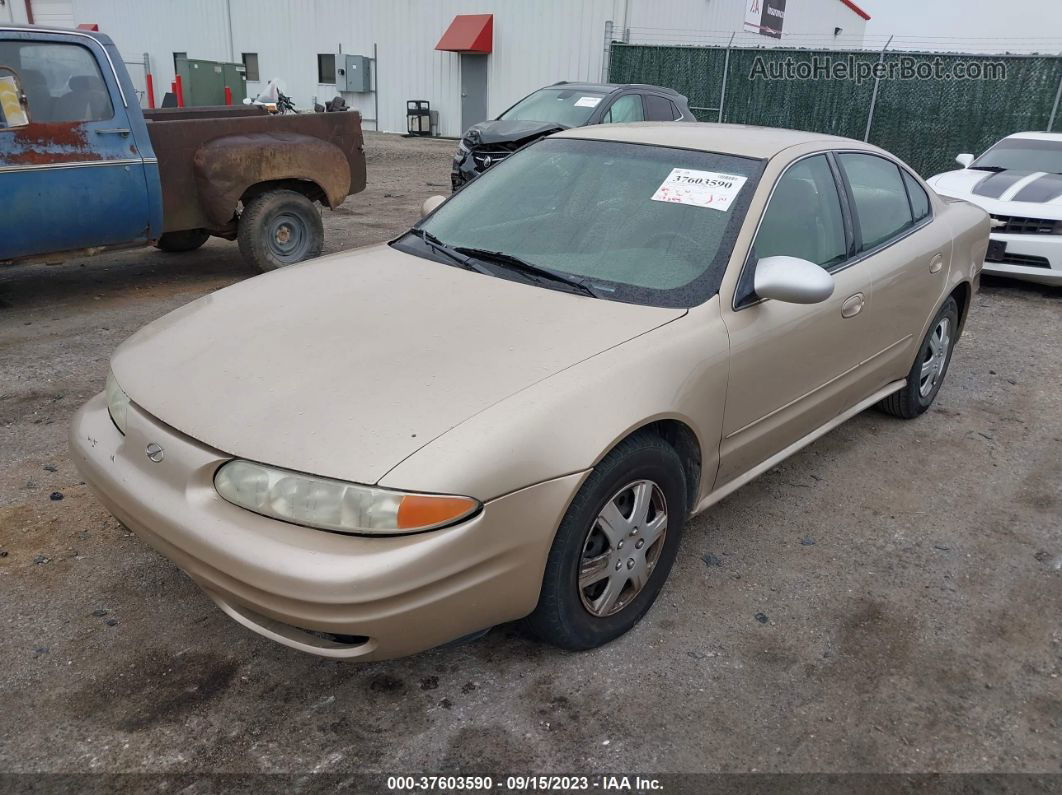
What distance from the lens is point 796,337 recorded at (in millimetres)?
3268

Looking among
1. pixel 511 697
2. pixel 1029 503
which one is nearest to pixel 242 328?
pixel 511 697

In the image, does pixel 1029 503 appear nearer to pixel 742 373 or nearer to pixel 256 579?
pixel 742 373

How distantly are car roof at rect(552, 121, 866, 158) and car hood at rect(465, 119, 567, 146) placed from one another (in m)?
6.30

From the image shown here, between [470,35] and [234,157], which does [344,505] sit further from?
[470,35]

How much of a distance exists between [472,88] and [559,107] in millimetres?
12476

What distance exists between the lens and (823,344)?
11.3 feet

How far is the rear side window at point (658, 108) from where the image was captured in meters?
11.1

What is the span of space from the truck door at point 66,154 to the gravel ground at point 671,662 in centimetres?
206

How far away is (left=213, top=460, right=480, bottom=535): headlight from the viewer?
2137 millimetres

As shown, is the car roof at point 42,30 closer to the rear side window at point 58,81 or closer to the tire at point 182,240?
the rear side window at point 58,81

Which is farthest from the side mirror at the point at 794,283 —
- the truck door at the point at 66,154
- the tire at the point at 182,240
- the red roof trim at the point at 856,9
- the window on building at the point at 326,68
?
the red roof trim at the point at 856,9

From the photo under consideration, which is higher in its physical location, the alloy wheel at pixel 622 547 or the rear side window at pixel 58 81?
the rear side window at pixel 58 81

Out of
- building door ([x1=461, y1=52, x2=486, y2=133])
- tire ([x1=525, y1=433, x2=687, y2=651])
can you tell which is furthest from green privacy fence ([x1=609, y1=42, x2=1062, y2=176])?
tire ([x1=525, y1=433, x2=687, y2=651])

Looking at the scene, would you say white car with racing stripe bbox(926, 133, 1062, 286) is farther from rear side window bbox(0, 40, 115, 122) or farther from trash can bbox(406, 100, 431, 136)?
trash can bbox(406, 100, 431, 136)
